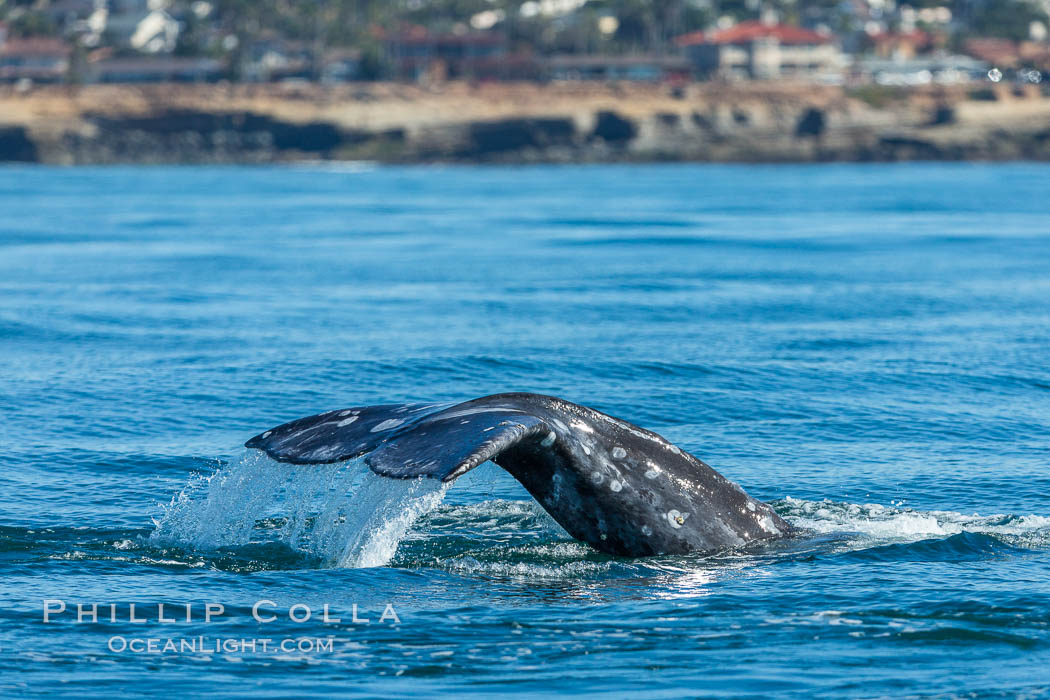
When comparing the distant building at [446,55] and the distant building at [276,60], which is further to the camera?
the distant building at [446,55]

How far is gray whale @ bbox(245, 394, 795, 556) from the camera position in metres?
7.33

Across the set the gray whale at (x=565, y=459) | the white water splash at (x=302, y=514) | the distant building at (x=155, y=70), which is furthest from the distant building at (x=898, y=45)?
the gray whale at (x=565, y=459)

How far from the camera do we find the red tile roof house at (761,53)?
135m

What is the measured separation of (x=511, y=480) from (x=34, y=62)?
131 m

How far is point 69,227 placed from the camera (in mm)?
43344

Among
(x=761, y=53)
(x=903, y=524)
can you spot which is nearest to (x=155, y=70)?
(x=761, y=53)

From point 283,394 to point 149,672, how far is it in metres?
8.63

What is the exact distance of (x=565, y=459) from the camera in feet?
26.0

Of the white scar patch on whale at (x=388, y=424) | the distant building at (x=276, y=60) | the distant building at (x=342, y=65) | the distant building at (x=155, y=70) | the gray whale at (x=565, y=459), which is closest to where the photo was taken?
the gray whale at (x=565, y=459)

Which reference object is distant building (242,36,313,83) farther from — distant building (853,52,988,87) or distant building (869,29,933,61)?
distant building (869,29,933,61)

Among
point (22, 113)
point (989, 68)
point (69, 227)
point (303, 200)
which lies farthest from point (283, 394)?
point (989, 68)

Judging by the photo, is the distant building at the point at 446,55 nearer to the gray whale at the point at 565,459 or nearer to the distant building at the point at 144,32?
the distant building at the point at 144,32

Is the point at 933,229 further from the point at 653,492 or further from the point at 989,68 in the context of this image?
the point at 989,68

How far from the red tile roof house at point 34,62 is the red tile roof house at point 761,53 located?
55393 millimetres
